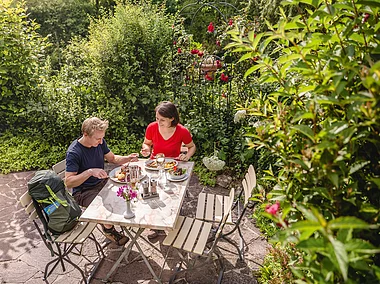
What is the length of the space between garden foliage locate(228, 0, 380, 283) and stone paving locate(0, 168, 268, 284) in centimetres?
194

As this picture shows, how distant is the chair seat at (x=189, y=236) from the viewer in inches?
106

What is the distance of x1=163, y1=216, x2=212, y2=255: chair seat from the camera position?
270cm

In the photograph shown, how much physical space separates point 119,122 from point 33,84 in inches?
76.8

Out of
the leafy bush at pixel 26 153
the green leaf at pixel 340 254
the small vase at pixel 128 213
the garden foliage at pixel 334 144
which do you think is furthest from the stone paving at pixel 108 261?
the green leaf at pixel 340 254

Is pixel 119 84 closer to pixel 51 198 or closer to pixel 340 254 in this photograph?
pixel 51 198

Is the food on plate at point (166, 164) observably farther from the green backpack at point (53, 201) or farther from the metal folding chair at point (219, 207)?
the green backpack at point (53, 201)

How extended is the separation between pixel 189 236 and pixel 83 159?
1.43 meters

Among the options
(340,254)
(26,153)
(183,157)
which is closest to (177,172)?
(183,157)

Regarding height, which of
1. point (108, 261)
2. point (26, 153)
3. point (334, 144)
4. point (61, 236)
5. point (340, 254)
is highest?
point (334, 144)

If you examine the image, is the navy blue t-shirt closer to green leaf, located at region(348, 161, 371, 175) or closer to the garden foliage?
the garden foliage

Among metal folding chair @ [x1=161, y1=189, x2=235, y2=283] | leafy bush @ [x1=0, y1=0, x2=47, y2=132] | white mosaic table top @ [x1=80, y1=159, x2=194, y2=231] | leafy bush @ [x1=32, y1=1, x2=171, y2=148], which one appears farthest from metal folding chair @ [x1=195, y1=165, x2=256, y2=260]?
leafy bush @ [x1=0, y1=0, x2=47, y2=132]

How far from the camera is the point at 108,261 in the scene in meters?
3.28

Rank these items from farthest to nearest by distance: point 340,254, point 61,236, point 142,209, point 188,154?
1. point 188,154
2. point 61,236
3. point 142,209
4. point 340,254

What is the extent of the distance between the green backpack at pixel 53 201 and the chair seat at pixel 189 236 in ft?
3.27
